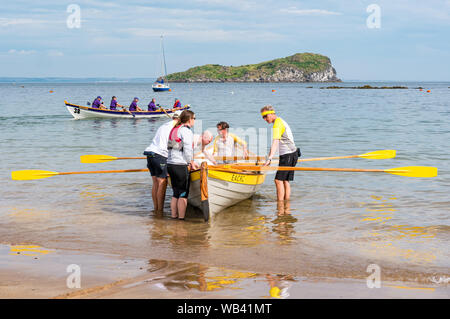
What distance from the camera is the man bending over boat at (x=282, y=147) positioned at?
31.7 ft

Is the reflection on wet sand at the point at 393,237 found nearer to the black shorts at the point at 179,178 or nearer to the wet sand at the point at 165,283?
the wet sand at the point at 165,283

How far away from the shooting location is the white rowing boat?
9.10 meters

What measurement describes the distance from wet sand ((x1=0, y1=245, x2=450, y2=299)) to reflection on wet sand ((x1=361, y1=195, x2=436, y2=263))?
148cm

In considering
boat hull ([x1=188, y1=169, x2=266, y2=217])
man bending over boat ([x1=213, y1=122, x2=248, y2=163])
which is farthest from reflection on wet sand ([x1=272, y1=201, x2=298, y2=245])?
man bending over boat ([x1=213, y1=122, x2=248, y2=163])

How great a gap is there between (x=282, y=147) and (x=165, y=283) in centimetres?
509

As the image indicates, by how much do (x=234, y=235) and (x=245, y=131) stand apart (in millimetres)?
24101

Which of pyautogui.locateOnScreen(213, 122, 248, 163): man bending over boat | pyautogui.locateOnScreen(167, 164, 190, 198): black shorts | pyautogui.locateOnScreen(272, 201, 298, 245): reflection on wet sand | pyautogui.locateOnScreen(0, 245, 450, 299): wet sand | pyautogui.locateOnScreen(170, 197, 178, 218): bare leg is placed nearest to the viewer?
pyautogui.locateOnScreen(0, 245, 450, 299): wet sand

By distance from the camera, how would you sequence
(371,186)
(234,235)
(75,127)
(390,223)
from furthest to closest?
(75,127) → (371,186) → (390,223) → (234,235)

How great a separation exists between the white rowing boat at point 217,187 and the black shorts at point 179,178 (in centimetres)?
31

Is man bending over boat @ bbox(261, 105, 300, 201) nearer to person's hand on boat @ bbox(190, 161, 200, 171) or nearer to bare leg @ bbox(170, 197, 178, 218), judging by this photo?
person's hand on boat @ bbox(190, 161, 200, 171)

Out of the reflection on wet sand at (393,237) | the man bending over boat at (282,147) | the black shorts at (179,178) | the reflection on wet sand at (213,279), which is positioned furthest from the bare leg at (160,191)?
the reflection on wet sand at (393,237)

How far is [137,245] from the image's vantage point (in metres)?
7.84

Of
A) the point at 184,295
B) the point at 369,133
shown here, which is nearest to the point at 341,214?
the point at 184,295
